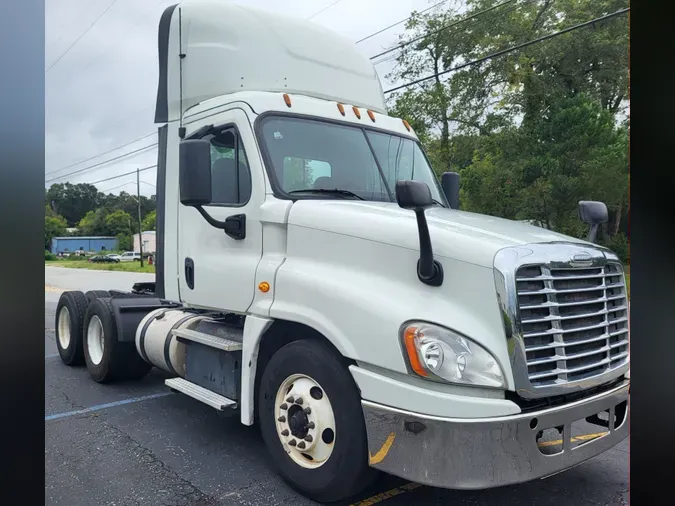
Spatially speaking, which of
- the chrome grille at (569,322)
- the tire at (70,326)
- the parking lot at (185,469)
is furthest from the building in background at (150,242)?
the chrome grille at (569,322)

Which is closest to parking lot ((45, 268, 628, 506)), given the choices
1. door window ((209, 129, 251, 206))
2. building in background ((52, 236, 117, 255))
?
building in background ((52, 236, 117, 255))

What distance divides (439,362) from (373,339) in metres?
0.38

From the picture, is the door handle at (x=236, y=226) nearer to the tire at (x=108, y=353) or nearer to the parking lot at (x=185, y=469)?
the parking lot at (x=185, y=469)

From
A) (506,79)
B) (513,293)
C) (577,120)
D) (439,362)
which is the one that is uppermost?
(506,79)

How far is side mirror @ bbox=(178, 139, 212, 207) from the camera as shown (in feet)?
12.2

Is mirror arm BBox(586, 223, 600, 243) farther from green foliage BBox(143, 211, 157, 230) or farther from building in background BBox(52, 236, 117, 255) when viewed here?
green foliage BBox(143, 211, 157, 230)

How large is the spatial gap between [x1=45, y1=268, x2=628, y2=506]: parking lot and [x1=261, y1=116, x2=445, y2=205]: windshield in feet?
5.27

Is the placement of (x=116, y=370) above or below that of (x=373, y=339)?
below

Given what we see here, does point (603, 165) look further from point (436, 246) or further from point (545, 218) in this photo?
point (436, 246)

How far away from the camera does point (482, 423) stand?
2.67 metres

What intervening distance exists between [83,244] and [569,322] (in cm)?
253

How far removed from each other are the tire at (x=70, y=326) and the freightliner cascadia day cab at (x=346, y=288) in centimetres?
187
